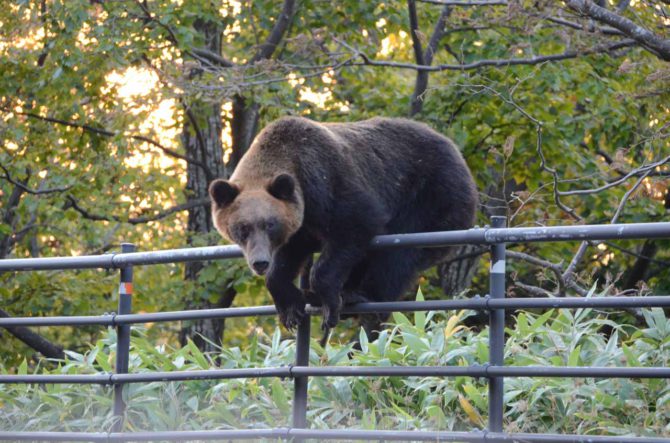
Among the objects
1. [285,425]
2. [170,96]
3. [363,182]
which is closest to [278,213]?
[363,182]

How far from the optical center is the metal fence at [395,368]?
451 cm

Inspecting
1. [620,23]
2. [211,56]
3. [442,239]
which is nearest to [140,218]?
[211,56]

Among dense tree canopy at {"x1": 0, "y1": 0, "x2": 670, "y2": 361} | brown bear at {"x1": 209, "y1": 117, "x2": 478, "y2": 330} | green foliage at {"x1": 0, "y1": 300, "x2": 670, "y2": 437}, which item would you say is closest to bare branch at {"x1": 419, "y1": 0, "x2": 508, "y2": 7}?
dense tree canopy at {"x1": 0, "y1": 0, "x2": 670, "y2": 361}

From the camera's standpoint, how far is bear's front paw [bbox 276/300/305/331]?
5719 mm

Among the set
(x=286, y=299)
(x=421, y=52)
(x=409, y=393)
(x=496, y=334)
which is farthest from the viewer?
(x=421, y=52)

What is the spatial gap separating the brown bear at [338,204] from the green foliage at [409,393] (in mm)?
546

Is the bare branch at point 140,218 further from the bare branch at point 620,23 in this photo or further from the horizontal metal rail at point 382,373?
the horizontal metal rail at point 382,373

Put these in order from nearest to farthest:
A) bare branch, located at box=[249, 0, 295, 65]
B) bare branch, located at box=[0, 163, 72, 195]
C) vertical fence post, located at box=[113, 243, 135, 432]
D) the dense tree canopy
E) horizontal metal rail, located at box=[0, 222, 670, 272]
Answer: horizontal metal rail, located at box=[0, 222, 670, 272] < vertical fence post, located at box=[113, 243, 135, 432] < the dense tree canopy < bare branch, located at box=[249, 0, 295, 65] < bare branch, located at box=[0, 163, 72, 195]

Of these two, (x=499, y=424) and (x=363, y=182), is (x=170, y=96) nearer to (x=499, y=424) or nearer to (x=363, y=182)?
(x=363, y=182)

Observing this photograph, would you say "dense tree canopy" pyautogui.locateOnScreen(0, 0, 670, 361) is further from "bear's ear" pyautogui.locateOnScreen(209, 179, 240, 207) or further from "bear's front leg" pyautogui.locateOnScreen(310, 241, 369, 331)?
"bear's front leg" pyautogui.locateOnScreen(310, 241, 369, 331)

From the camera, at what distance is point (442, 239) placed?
195 inches

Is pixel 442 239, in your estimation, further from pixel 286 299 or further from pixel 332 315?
pixel 286 299

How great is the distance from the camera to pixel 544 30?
13305 millimetres

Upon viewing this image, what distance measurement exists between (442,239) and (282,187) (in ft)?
4.13
